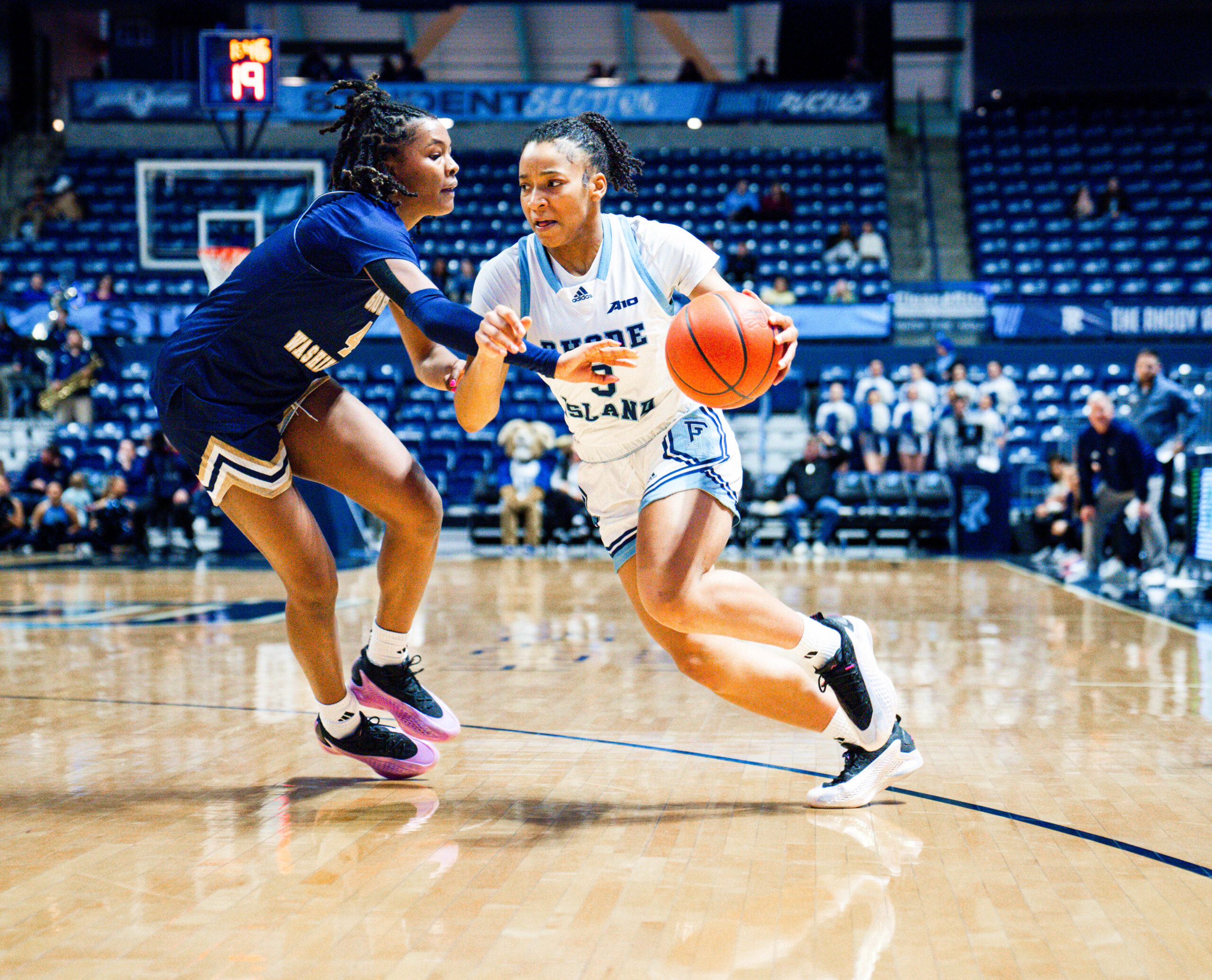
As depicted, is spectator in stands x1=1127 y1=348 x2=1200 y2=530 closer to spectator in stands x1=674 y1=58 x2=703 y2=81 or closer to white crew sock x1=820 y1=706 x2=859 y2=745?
white crew sock x1=820 y1=706 x2=859 y2=745

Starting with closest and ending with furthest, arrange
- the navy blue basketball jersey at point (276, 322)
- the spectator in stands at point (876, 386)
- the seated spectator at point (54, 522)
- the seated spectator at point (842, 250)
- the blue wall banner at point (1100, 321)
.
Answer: the navy blue basketball jersey at point (276, 322)
the seated spectator at point (54, 522)
the spectator in stands at point (876, 386)
the blue wall banner at point (1100, 321)
the seated spectator at point (842, 250)

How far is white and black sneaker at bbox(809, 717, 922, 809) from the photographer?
2777 mm

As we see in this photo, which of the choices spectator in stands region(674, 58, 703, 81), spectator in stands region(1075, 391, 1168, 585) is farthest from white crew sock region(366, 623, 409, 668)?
spectator in stands region(674, 58, 703, 81)

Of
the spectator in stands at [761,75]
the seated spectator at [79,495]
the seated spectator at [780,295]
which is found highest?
the spectator in stands at [761,75]

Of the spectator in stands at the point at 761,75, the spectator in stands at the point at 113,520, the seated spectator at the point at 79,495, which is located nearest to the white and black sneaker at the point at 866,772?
the spectator in stands at the point at 113,520

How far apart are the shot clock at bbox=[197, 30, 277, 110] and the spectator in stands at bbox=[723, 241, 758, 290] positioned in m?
6.29

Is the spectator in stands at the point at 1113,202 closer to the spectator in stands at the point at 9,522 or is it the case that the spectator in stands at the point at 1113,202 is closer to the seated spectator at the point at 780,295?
the seated spectator at the point at 780,295

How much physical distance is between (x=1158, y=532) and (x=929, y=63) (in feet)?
54.1

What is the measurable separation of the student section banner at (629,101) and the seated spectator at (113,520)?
8870 mm

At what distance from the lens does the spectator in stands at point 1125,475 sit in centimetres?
845

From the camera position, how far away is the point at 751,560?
1062cm

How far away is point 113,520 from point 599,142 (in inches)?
405

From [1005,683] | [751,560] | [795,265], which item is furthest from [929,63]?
[1005,683]

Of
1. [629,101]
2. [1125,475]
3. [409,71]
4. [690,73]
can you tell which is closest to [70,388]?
[409,71]
